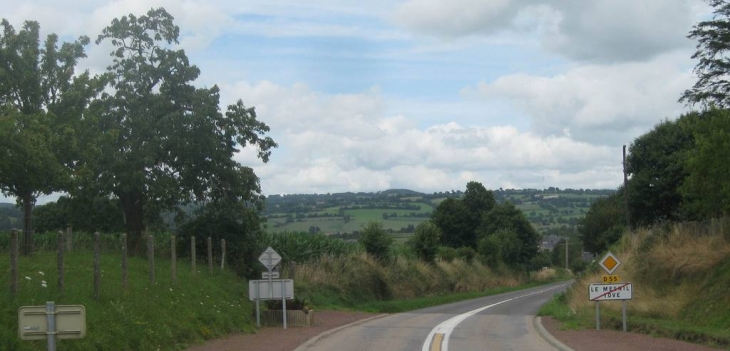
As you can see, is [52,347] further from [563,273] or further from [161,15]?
[563,273]

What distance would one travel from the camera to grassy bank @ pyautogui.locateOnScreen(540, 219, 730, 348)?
71.1ft

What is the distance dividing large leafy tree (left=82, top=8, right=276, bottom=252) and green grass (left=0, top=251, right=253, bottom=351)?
17.3 feet

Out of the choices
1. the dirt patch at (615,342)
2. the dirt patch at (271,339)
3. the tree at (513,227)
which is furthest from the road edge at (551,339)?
the tree at (513,227)

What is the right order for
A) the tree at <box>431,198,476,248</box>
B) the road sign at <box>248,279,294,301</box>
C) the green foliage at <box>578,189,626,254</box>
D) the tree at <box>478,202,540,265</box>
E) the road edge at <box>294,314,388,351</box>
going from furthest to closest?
the tree at <box>431,198,476,248</box> < the tree at <box>478,202,540,265</box> < the green foliage at <box>578,189,626,254</box> < the road sign at <box>248,279,294,301</box> < the road edge at <box>294,314,388,351</box>

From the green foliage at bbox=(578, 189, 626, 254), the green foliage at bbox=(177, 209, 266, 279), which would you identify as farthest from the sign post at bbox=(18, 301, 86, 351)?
the green foliage at bbox=(578, 189, 626, 254)

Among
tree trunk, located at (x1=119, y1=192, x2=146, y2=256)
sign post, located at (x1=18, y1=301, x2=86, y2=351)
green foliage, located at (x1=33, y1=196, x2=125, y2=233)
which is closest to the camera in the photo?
sign post, located at (x1=18, y1=301, x2=86, y2=351)

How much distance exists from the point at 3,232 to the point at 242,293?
14.0 meters

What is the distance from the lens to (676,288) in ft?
88.9

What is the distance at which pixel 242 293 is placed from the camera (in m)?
28.8

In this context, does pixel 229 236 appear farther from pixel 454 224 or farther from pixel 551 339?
pixel 454 224

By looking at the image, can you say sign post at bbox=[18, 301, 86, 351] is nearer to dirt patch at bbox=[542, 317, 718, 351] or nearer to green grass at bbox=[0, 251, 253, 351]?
green grass at bbox=[0, 251, 253, 351]

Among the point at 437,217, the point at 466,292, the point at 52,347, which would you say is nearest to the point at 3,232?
the point at 52,347

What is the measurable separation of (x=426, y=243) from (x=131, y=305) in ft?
159

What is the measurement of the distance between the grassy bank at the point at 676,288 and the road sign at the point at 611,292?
3.23 feet
